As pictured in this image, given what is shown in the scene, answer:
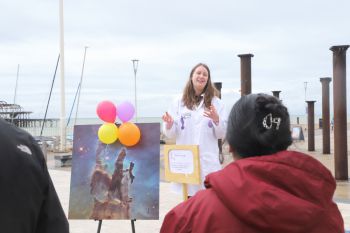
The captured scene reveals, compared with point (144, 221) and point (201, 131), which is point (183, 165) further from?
point (144, 221)

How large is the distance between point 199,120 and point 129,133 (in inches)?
31.1

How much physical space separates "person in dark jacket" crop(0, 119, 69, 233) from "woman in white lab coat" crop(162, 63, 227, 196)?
2.85 m

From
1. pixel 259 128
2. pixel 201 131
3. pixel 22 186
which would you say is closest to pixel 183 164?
pixel 201 131

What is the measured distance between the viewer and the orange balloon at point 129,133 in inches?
187

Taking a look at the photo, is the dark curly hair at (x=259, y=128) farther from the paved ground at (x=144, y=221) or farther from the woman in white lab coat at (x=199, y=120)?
the woman in white lab coat at (x=199, y=120)

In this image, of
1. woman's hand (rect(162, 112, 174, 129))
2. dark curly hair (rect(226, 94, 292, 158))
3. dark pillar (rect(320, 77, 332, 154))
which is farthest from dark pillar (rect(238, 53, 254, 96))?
dark curly hair (rect(226, 94, 292, 158))

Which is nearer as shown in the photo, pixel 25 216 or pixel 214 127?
pixel 25 216

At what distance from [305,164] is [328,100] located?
12949 mm

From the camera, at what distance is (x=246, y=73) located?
34.3 feet

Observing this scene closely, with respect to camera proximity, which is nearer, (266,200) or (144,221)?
(266,200)

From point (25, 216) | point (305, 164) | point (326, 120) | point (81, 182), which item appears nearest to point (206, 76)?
point (81, 182)

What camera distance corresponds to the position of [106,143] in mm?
4914

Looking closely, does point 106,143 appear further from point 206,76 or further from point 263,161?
point 263,161

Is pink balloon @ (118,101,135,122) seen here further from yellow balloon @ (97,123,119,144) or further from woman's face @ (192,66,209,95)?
woman's face @ (192,66,209,95)
